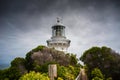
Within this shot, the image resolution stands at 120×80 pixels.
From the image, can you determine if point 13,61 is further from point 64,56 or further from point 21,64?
point 64,56

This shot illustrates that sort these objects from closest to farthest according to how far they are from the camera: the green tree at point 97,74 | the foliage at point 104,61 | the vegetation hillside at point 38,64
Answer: the green tree at point 97,74, the vegetation hillside at point 38,64, the foliage at point 104,61

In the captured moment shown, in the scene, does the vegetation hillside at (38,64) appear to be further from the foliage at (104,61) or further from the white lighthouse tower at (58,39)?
the white lighthouse tower at (58,39)

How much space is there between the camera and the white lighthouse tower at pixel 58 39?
141 feet

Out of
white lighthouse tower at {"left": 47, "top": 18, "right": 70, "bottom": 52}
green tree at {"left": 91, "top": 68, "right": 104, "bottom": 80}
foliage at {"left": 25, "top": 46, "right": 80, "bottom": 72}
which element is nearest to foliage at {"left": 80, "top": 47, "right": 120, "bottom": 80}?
green tree at {"left": 91, "top": 68, "right": 104, "bottom": 80}

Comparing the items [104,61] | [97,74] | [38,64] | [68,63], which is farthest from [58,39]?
[97,74]

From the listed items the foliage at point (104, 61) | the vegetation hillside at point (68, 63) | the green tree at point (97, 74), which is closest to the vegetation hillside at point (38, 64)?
the vegetation hillside at point (68, 63)

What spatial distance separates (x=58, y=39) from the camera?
43.1 meters

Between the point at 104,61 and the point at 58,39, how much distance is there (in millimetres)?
15637

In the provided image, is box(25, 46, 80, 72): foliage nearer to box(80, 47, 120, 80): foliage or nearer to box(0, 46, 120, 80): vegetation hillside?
box(0, 46, 120, 80): vegetation hillside

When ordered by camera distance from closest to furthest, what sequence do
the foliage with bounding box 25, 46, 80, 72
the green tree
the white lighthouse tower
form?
1. the green tree
2. the foliage with bounding box 25, 46, 80, 72
3. the white lighthouse tower

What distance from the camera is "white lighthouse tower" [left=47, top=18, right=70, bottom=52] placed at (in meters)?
43.1

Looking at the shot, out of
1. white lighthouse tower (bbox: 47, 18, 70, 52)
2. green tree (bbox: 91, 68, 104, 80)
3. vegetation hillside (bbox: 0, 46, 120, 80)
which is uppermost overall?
white lighthouse tower (bbox: 47, 18, 70, 52)

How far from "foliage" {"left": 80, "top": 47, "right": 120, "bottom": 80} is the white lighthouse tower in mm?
12728

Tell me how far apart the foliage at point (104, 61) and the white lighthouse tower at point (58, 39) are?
12728 millimetres
